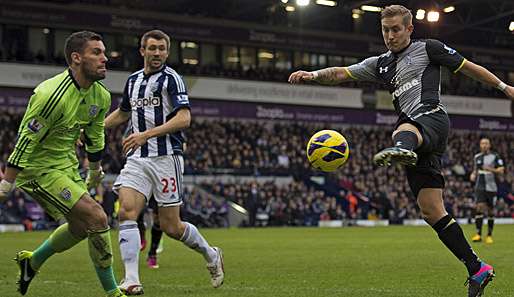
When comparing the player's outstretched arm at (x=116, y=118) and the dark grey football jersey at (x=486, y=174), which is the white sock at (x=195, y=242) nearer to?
the player's outstretched arm at (x=116, y=118)

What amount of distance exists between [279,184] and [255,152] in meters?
2.12

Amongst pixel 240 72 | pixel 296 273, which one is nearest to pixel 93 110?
pixel 296 273

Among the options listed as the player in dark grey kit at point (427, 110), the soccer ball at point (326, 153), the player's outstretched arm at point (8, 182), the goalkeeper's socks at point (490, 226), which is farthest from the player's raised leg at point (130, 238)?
the goalkeeper's socks at point (490, 226)

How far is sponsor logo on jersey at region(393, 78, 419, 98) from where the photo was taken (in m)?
6.86

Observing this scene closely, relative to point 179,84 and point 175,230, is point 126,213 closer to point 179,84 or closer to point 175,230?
point 175,230

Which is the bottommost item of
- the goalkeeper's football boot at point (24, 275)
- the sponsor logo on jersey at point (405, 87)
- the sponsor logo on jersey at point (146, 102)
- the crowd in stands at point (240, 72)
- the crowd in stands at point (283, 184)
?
the crowd in stands at point (283, 184)

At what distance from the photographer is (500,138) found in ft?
158

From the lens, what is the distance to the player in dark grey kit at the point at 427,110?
6504 mm

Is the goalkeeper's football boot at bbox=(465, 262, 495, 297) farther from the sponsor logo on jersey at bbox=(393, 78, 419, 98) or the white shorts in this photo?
the white shorts

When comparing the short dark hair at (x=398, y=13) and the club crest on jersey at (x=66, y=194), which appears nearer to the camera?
the club crest on jersey at (x=66, y=194)

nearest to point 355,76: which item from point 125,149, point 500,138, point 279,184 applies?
point 125,149

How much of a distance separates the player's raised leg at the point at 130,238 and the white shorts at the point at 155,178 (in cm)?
10

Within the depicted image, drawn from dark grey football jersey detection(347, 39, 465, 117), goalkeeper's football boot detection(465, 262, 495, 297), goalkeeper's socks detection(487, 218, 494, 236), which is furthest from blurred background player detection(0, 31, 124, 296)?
goalkeeper's socks detection(487, 218, 494, 236)

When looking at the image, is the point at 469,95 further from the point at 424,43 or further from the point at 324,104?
the point at 424,43
